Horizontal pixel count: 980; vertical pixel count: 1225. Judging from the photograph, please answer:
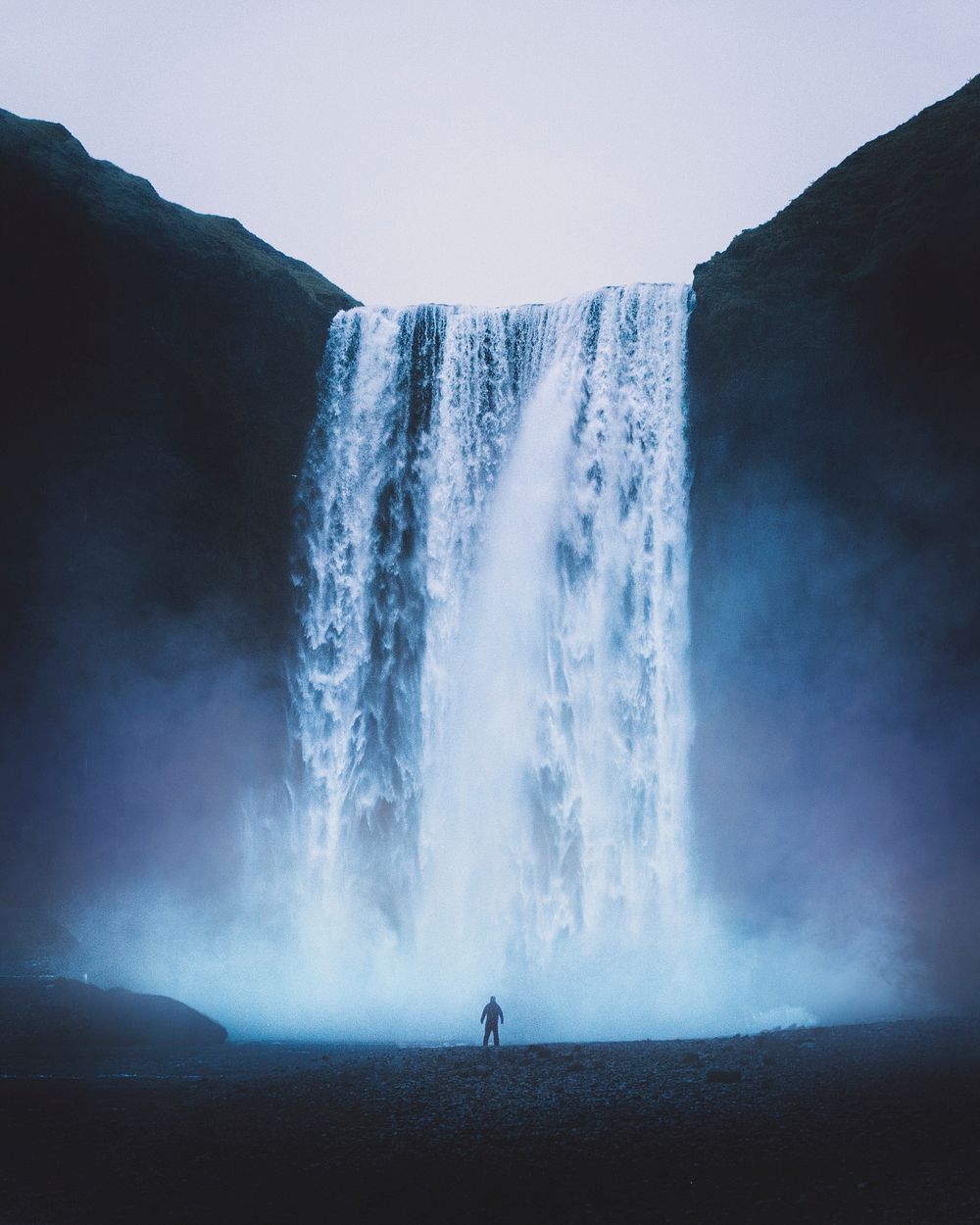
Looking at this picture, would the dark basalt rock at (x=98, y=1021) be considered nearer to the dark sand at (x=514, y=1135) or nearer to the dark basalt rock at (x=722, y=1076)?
the dark sand at (x=514, y=1135)

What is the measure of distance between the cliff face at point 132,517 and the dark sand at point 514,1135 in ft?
33.3

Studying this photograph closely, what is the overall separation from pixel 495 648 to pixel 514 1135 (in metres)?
14.5

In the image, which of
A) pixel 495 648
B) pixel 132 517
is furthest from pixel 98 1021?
pixel 132 517

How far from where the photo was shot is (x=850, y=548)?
21859mm

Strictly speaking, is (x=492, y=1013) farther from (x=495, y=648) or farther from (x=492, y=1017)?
(x=495, y=648)

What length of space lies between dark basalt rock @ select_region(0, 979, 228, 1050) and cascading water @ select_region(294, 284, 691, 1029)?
4529 mm

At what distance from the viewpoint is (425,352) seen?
2483 centimetres

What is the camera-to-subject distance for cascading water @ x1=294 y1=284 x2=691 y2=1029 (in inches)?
832

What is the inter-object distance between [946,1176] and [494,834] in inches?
578

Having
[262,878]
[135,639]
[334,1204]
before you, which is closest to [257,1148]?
[334,1204]

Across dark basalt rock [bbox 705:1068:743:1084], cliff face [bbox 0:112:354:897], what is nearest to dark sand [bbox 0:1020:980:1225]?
dark basalt rock [bbox 705:1068:743:1084]

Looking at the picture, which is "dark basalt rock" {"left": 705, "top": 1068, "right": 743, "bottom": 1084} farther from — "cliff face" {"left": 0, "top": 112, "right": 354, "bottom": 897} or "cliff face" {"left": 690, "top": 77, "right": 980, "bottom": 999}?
"cliff face" {"left": 0, "top": 112, "right": 354, "bottom": 897}

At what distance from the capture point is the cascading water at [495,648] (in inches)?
832

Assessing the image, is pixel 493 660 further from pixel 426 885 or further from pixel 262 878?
pixel 262 878
